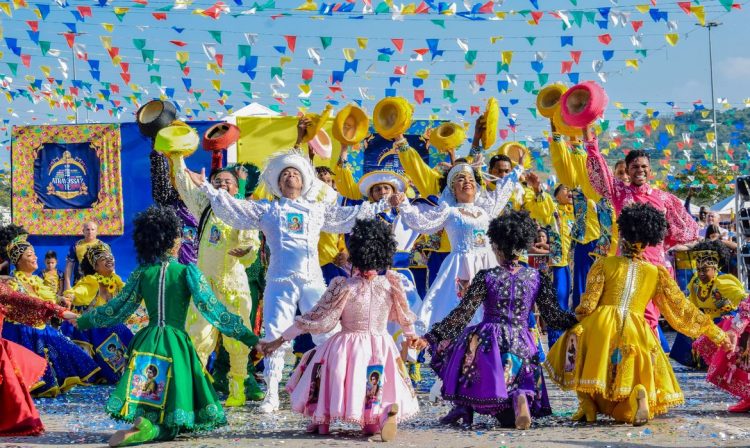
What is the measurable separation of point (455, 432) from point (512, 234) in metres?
1.33

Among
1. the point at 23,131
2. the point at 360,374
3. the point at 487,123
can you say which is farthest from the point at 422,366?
the point at 23,131

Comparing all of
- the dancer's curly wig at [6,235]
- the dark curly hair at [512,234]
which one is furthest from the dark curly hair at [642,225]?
the dancer's curly wig at [6,235]

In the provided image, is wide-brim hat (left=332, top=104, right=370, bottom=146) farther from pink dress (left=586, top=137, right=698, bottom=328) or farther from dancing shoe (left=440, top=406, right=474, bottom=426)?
dancing shoe (left=440, top=406, right=474, bottom=426)

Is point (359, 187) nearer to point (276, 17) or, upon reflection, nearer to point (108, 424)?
point (276, 17)

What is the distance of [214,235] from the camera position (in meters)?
8.12

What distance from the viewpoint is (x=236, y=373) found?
7867mm

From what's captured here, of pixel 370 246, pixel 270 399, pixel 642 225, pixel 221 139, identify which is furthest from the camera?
pixel 221 139

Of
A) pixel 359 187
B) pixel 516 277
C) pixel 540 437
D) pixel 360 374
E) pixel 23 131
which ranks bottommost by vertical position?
pixel 540 437

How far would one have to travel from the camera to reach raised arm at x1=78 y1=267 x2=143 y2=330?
6.24 meters

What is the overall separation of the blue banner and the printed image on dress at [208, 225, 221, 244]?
6.99 m

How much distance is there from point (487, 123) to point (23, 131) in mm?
8246

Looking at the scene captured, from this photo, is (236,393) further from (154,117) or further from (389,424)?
(154,117)

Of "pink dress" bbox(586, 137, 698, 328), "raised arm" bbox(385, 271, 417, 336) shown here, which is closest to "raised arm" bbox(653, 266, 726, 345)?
"pink dress" bbox(586, 137, 698, 328)

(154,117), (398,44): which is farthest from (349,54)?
(154,117)
